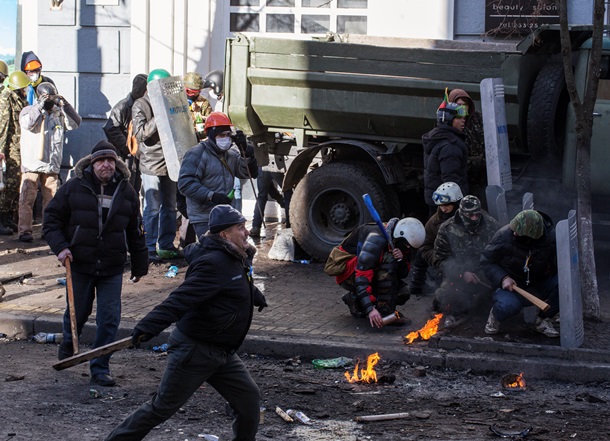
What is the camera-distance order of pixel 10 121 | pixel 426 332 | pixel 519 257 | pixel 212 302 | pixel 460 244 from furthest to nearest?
pixel 10 121, pixel 460 244, pixel 426 332, pixel 519 257, pixel 212 302

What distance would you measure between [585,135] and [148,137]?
4.48m

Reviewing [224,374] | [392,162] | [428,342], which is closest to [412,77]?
[392,162]

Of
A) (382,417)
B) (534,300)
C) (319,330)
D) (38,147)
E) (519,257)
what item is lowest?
(382,417)

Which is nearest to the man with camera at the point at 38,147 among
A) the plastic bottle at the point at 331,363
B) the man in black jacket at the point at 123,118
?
the man in black jacket at the point at 123,118

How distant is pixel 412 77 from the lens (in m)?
10.5

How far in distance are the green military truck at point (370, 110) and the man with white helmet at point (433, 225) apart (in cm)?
125

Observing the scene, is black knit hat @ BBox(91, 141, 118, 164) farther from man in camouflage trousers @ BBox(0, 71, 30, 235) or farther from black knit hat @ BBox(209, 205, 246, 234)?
man in camouflage trousers @ BBox(0, 71, 30, 235)

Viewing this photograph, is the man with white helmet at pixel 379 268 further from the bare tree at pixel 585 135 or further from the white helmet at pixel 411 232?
the bare tree at pixel 585 135

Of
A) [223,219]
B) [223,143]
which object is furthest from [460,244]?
[223,219]

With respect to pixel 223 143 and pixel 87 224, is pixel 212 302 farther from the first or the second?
pixel 223 143

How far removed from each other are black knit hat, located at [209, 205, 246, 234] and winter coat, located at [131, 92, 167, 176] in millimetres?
5365

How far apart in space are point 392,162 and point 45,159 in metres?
4.26

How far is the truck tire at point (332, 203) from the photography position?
1097cm

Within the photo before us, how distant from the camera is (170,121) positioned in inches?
420
